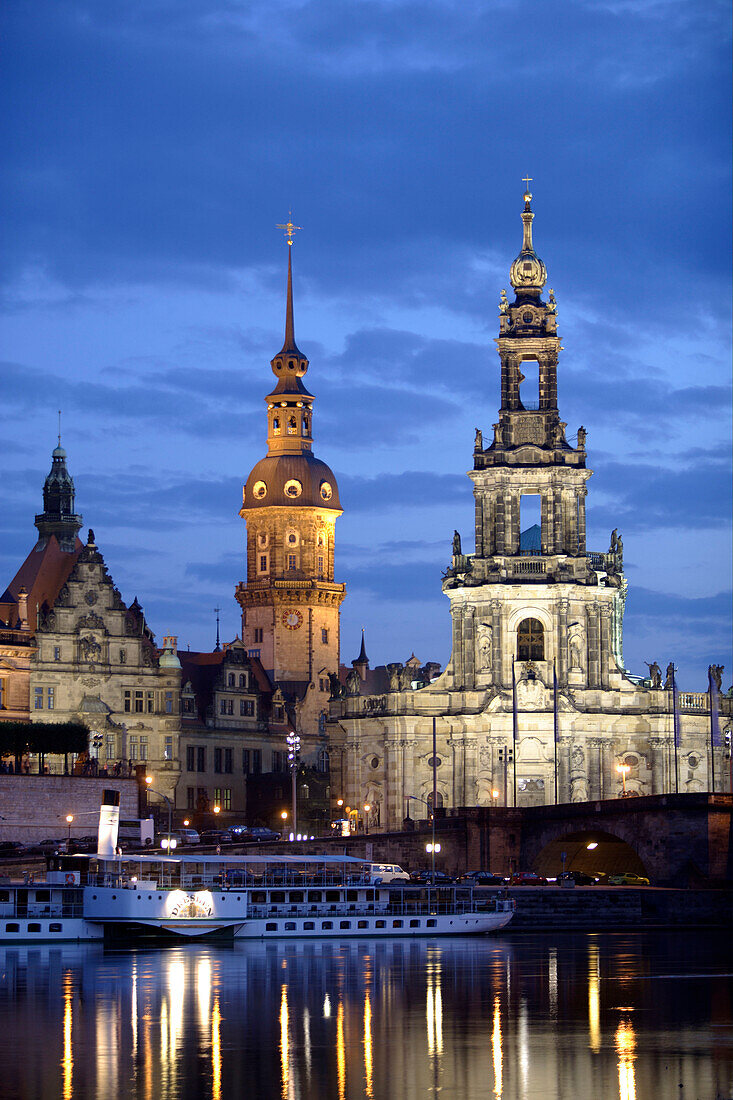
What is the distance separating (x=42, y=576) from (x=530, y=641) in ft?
123

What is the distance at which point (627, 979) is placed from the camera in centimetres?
7662

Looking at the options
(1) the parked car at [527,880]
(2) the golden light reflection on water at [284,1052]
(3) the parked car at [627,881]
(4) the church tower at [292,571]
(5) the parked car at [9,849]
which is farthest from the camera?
(4) the church tower at [292,571]

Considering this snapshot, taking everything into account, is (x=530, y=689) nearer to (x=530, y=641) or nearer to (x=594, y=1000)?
(x=530, y=641)

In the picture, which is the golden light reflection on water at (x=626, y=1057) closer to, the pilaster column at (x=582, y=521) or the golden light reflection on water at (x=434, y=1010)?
the golden light reflection on water at (x=434, y=1010)

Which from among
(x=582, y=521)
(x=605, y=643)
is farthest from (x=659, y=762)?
(x=582, y=521)

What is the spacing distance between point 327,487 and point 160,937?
95690 millimetres

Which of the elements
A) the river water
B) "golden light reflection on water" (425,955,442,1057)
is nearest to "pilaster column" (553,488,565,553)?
the river water

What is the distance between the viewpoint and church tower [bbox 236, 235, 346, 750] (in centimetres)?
18562

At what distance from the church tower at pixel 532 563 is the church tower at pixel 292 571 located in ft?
107

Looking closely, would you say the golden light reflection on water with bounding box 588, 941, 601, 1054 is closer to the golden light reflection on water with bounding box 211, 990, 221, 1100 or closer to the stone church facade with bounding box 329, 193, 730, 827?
the golden light reflection on water with bounding box 211, 990, 221, 1100

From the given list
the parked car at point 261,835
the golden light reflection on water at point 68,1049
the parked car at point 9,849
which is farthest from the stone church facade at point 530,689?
the golden light reflection on water at point 68,1049

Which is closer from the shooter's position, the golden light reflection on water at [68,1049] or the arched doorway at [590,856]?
the golden light reflection on water at [68,1049]

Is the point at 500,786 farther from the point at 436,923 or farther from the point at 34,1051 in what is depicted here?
the point at 34,1051

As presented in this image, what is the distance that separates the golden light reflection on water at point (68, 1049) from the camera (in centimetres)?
4969
